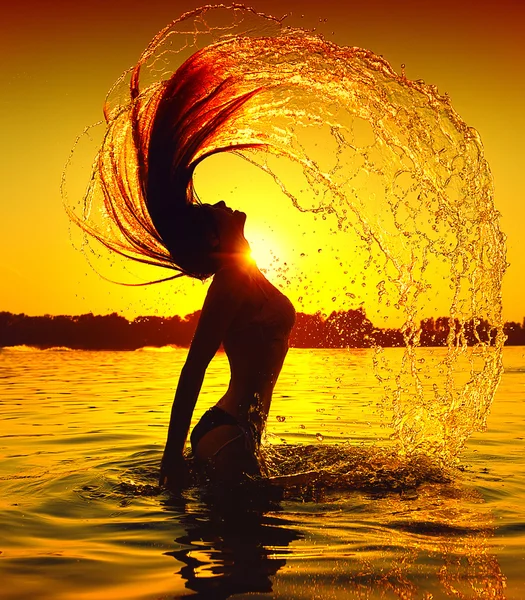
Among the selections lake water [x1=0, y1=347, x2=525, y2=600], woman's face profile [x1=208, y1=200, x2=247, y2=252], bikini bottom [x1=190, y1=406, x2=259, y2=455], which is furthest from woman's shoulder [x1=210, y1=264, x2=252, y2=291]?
lake water [x1=0, y1=347, x2=525, y2=600]

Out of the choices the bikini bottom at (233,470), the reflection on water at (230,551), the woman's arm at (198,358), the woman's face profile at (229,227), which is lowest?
the reflection on water at (230,551)

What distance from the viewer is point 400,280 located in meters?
8.05

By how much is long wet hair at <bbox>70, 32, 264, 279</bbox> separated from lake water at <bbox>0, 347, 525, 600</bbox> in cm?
188

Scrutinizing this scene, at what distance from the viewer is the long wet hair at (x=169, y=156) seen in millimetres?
6047

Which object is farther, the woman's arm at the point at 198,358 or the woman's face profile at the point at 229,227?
the woman's face profile at the point at 229,227

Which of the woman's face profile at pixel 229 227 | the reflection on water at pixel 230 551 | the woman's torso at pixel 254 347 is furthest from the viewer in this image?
the woman's face profile at pixel 229 227

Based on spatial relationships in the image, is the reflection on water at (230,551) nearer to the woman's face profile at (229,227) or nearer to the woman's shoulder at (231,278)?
the woman's shoulder at (231,278)

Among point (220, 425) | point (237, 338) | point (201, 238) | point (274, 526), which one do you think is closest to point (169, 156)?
point (201, 238)

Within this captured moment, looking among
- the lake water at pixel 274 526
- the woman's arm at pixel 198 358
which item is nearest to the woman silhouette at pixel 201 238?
the woman's arm at pixel 198 358

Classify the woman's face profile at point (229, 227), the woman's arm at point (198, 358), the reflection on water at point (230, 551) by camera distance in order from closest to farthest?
1. the reflection on water at point (230, 551)
2. the woman's arm at point (198, 358)
3. the woman's face profile at point (229, 227)

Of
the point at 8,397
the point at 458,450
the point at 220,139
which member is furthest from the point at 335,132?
the point at 8,397

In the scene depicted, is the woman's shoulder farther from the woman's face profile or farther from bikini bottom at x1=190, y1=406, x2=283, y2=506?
bikini bottom at x1=190, y1=406, x2=283, y2=506

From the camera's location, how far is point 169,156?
20.3 feet

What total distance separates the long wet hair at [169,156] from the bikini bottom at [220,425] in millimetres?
1046
